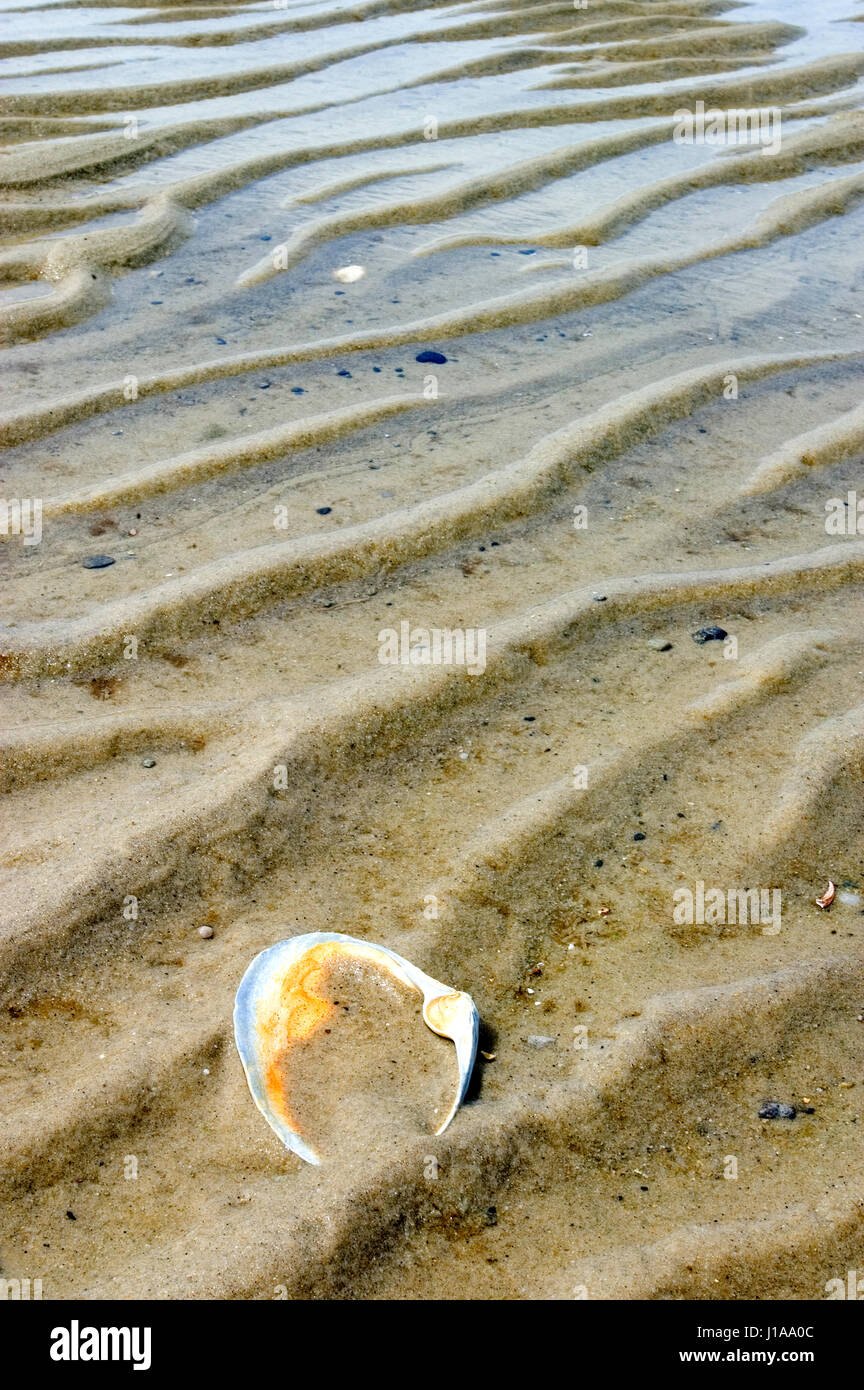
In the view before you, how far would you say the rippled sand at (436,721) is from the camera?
1.83 metres

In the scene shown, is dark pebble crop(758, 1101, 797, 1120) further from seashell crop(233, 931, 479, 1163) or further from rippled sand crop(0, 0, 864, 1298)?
seashell crop(233, 931, 479, 1163)

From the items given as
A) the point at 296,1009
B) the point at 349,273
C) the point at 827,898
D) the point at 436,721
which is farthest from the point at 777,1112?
the point at 349,273

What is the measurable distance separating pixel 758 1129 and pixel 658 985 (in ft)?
0.98

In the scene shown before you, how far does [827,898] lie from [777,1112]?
0.50m

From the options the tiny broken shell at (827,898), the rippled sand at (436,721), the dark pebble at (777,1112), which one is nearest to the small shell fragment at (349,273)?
the rippled sand at (436,721)

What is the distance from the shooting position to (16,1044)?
6.61ft

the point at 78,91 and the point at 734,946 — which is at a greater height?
the point at 78,91

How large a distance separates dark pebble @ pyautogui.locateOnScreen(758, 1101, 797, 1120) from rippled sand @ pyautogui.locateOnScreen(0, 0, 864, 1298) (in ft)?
0.07

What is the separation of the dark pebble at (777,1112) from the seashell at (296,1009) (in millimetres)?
474

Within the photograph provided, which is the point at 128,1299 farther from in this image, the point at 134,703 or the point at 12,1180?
the point at 134,703

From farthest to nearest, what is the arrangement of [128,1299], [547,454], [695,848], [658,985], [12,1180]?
[547,454] → [695,848] → [658,985] → [12,1180] → [128,1299]

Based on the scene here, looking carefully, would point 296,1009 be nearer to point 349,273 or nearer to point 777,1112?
point 777,1112

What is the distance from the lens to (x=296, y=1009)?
2053mm

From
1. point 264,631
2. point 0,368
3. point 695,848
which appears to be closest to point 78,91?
point 0,368
